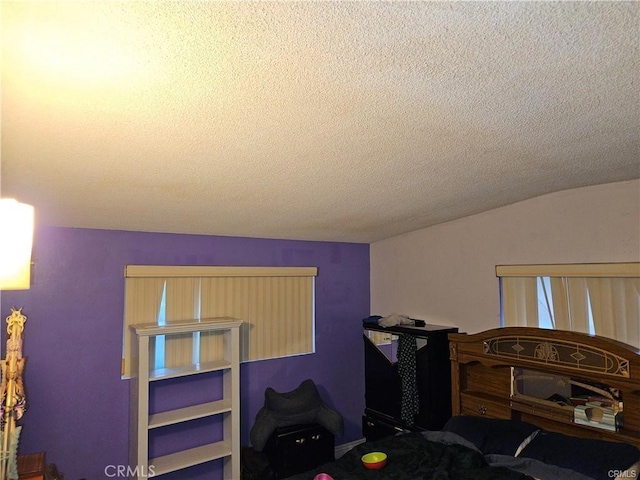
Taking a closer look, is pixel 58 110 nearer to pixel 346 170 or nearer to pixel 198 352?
pixel 346 170

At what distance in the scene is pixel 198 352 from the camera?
3549 mm

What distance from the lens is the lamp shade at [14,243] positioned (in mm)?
1256

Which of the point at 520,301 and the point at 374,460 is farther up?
the point at 520,301

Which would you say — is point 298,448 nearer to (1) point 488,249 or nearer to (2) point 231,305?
(2) point 231,305

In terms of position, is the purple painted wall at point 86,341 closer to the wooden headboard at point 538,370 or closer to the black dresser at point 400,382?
the black dresser at point 400,382

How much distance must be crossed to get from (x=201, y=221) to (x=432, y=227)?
2140 millimetres

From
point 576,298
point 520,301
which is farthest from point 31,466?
point 576,298

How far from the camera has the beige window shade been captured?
10.9 feet

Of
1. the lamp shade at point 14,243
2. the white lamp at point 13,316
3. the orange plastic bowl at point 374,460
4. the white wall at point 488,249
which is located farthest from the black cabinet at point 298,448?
the lamp shade at point 14,243

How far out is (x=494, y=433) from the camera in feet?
9.30

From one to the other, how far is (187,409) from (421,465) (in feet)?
6.00

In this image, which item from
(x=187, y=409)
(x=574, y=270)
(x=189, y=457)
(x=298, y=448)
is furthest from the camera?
(x=298, y=448)

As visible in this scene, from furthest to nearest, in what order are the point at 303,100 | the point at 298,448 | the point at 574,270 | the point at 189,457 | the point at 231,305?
the point at 231,305, the point at 298,448, the point at 189,457, the point at 574,270, the point at 303,100

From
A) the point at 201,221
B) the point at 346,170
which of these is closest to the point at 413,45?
the point at 346,170
